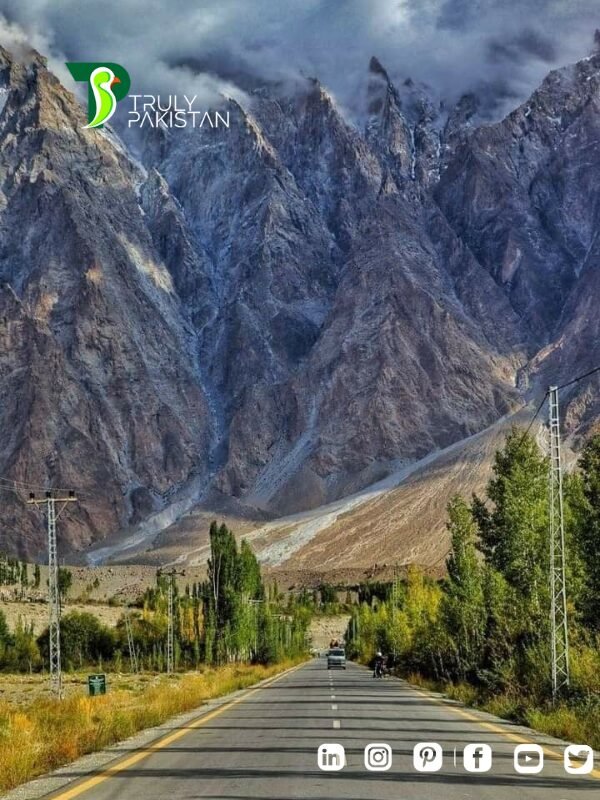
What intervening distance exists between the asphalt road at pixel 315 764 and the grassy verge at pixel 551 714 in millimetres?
558

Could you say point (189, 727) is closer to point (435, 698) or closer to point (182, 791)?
point (182, 791)

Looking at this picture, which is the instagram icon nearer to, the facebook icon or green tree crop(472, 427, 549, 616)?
the facebook icon

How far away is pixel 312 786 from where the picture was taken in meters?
13.1

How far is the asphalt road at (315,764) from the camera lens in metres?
12.7

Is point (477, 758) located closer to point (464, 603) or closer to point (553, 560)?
point (553, 560)

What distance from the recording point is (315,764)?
15.5 metres

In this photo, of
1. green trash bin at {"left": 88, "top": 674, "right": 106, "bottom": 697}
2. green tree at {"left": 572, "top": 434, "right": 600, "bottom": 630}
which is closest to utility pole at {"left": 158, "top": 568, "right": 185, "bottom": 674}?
green trash bin at {"left": 88, "top": 674, "right": 106, "bottom": 697}

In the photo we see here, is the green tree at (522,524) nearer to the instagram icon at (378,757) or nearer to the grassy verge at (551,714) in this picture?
the grassy verge at (551,714)

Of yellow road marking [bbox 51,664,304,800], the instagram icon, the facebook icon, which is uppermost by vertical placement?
yellow road marking [bbox 51,664,304,800]

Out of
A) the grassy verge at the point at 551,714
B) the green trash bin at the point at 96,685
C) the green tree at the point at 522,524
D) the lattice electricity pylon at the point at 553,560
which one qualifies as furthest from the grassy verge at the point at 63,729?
the green tree at the point at 522,524

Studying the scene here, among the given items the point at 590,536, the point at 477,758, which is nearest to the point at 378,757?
the point at 477,758

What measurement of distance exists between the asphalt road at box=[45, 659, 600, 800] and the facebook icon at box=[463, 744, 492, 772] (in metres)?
0.12

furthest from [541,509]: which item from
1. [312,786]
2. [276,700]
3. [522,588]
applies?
[312,786]

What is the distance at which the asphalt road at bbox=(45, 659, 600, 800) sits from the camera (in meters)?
12.7
